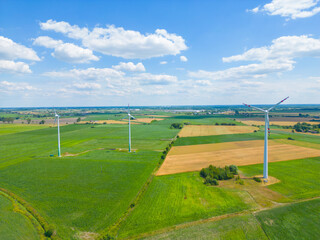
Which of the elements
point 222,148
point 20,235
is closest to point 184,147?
point 222,148

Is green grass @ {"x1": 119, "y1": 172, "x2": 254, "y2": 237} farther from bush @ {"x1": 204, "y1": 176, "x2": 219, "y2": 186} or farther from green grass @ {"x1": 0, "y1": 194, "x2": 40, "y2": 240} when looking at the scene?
green grass @ {"x1": 0, "y1": 194, "x2": 40, "y2": 240}

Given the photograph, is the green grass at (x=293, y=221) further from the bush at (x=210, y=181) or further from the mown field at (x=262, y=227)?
the bush at (x=210, y=181)

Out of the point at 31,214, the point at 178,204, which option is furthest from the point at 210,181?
the point at 31,214

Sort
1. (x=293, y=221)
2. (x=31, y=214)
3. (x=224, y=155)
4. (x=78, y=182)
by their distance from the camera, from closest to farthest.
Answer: (x=293, y=221) → (x=31, y=214) → (x=78, y=182) → (x=224, y=155)

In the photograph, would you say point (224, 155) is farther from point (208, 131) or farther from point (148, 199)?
point (208, 131)

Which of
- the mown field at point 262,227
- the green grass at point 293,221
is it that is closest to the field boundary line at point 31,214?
the mown field at point 262,227

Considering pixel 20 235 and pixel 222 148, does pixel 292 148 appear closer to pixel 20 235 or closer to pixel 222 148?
pixel 222 148
